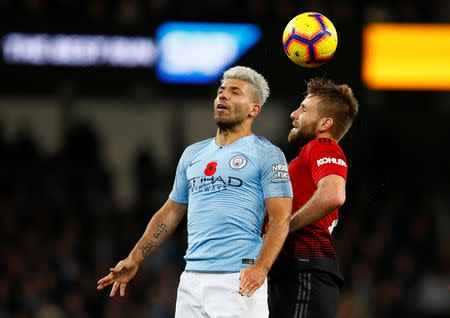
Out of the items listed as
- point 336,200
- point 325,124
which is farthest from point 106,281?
point 325,124

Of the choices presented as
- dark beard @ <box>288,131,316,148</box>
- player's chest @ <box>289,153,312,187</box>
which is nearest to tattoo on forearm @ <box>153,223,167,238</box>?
player's chest @ <box>289,153,312,187</box>

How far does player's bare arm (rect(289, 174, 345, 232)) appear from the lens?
4.86 meters

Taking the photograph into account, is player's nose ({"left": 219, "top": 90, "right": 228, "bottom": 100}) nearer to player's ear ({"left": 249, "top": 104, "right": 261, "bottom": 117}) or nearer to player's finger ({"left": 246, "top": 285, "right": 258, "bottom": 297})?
player's ear ({"left": 249, "top": 104, "right": 261, "bottom": 117})

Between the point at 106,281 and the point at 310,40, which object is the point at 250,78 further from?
the point at 106,281

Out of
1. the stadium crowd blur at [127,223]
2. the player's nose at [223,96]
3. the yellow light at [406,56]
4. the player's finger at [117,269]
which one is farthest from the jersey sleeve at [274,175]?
the yellow light at [406,56]

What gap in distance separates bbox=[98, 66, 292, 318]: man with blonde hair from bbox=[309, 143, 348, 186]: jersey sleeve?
0.73ft

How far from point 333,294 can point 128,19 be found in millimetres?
8995

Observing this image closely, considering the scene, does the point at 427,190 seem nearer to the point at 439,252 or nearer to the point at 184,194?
the point at 439,252

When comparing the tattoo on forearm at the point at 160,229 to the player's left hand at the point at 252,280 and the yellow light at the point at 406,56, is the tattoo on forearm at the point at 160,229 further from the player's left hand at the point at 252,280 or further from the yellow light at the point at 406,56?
the yellow light at the point at 406,56

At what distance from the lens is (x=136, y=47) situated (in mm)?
13117

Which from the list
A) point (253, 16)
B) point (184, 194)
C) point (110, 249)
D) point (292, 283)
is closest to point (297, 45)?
point (184, 194)

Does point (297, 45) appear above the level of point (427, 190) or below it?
above

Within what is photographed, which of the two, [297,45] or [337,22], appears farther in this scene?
[337,22]

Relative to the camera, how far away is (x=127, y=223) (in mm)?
14219
